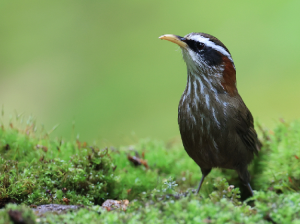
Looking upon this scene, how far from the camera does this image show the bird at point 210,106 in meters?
4.11

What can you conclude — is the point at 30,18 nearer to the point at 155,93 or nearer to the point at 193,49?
the point at 155,93

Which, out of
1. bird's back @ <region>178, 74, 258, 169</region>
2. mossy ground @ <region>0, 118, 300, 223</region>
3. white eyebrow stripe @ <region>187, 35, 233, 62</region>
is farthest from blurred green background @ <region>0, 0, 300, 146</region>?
white eyebrow stripe @ <region>187, 35, 233, 62</region>

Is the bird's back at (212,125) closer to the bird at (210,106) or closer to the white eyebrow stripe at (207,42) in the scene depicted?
the bird at (210,106)

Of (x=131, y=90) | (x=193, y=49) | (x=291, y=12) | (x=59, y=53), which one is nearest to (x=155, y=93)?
(x=131, y=90)

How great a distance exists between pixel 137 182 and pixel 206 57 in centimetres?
185

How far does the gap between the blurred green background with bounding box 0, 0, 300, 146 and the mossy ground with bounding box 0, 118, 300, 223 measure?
4244 millimetres

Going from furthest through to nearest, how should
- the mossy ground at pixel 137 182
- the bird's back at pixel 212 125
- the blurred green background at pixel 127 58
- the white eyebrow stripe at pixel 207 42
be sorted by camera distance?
the blurred green background at pixel 127 58
the white eyebrow stripe at pixel 207 42
the bird's back at pixel 212 125
the mossy ground at pixel 137 182

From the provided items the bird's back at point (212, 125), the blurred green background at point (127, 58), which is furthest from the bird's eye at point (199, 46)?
the blurred green background at point (127, 58)

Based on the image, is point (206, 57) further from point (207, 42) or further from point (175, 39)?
point (175, 39)

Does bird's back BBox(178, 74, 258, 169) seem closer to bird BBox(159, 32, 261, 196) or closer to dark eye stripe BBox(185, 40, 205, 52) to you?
bird BBox(159, 32, 261, 196)

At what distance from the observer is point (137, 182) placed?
4.44 metres

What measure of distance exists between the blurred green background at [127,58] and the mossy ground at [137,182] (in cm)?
424

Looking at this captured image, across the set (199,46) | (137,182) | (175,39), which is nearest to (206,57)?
(199,46)

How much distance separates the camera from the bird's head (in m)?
4.22
